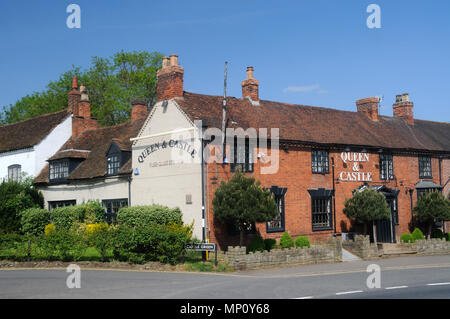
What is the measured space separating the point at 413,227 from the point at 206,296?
22005mm

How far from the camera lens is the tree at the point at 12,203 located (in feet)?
98.2

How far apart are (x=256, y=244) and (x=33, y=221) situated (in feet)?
45.5

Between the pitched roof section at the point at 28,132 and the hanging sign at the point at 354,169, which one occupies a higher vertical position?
the pitched roof section at the point at 28,132

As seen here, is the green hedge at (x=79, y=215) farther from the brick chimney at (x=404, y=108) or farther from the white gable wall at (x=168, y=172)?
the brick chimney at (x=404, y=108)

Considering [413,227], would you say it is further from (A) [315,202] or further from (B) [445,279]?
(B) [445,279]

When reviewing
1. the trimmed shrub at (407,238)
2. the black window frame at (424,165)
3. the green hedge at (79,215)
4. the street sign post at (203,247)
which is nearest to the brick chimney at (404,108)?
the black window frame at (424,165)

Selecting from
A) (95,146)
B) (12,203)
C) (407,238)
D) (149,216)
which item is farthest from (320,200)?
(12,203)

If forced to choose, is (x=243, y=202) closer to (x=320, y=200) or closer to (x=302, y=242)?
(x=302, y=242)

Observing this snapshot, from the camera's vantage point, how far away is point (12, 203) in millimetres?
30125

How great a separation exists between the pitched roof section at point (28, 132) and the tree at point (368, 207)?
2016 cm

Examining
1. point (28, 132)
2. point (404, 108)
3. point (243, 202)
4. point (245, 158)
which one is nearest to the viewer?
point (243, 202)

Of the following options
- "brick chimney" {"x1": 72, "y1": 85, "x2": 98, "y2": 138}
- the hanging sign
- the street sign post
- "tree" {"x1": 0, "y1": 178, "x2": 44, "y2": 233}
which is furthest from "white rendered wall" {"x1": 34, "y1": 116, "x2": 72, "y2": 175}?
the hanging sign

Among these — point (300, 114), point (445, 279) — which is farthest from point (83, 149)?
point (445, 279)

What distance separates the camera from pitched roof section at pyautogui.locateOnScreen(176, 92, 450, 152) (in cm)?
2734
